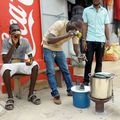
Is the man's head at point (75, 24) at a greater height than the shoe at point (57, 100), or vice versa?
the man's head at point (75, 24)

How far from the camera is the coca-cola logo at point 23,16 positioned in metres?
4.60

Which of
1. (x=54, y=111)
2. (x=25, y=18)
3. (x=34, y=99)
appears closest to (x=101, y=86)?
(x=54, y=111)

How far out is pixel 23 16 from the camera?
4734 millimetres

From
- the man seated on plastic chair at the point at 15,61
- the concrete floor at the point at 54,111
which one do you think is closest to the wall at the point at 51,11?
the man seated on plastic chair at the point at 15,61

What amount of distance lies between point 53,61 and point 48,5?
1565 millimetres

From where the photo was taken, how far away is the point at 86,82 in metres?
4.62

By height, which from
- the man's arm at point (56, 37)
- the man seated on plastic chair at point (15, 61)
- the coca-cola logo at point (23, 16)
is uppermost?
the coca-cola logo at point (23, 16)

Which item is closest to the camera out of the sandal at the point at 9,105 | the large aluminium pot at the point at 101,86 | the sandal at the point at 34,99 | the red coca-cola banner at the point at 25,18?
the large aluminium pot at the point at 101,86

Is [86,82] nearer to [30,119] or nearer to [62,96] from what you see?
[62,96]

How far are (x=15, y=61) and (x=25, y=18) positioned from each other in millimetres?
991

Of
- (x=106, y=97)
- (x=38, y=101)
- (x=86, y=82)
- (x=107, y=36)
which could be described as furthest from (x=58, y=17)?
(x=106, y=97)

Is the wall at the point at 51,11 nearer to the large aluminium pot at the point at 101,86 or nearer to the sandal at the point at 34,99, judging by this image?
the sandal at the point at 34,99

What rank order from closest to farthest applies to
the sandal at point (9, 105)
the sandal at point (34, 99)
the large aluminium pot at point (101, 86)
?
the large aluminium pot at point (101, 86) < the sandal at point (9, 105) < the sandal at point (34, 99)

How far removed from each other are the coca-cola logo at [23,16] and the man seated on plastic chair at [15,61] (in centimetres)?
60
